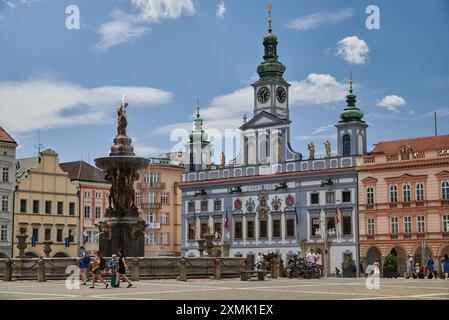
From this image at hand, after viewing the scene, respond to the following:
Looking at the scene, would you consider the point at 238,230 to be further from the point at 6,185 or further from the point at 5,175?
the point at 5,175

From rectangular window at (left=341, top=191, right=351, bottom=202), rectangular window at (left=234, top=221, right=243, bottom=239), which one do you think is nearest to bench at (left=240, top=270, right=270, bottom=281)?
rectangular window at (left=341, top=191, right=351, bottom=202)

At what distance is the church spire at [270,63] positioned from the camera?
73.1 meters

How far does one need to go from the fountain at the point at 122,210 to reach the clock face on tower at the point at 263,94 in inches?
1481

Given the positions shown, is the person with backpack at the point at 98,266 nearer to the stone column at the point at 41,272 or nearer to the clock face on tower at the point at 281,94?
the stone column at the point at 41,272

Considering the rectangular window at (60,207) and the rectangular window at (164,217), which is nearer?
the rectangular window at (60,207)

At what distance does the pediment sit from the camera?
6939 centimetres

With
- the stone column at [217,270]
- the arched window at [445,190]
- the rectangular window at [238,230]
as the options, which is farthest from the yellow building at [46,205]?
the stone column at [217,270]

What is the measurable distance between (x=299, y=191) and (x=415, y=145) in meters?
10.1

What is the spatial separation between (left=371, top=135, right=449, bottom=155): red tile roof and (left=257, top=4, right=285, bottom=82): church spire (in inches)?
474

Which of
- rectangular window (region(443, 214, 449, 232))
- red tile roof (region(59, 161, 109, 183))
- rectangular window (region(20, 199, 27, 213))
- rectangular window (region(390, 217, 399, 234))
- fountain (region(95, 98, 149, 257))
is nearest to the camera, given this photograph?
fountain (region(95, 98, 149, 257))

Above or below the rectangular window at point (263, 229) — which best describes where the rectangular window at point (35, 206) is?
above

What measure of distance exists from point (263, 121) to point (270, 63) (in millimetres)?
Result: 6247

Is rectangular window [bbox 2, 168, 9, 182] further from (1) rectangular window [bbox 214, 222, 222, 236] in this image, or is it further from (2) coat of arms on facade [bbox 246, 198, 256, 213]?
(2) coat of arms on facade [bbox 246, 198, 256, 213]

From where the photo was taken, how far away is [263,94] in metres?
72.4
